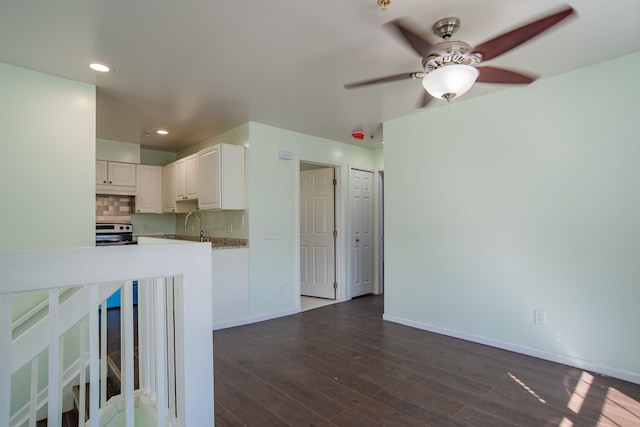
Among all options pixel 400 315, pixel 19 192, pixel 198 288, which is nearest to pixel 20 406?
pixel 19 192

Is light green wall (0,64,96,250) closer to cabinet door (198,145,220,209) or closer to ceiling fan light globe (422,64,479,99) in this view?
cabinet door (198,145,220,209)

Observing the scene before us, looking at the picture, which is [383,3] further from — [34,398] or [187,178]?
[187,178]

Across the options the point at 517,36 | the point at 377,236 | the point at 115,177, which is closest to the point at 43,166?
the point at 115,177

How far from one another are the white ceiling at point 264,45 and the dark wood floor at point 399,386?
2.24 metres

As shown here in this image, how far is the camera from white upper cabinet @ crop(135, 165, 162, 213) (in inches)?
198

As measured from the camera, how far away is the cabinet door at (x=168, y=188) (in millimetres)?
4969

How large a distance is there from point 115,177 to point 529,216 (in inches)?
202

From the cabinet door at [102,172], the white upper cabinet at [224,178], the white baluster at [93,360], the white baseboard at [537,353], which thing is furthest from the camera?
the cabinet door at [102,172]

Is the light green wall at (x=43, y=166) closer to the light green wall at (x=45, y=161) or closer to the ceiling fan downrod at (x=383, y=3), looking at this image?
the light green wall at (x=45, y=161)

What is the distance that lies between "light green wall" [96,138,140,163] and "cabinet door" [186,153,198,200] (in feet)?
3.36

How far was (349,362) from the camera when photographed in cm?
281

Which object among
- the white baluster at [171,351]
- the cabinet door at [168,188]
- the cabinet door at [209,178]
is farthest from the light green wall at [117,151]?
the white baluster at [171,351]

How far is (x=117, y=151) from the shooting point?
4812mm

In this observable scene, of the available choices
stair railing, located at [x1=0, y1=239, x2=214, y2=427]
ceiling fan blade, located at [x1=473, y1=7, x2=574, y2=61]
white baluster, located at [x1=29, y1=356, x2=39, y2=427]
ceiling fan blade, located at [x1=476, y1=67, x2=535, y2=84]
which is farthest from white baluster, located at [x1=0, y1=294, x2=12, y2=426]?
ceiling fan blade, located at [x1=476, y1=67, x2=535, y2=84]
